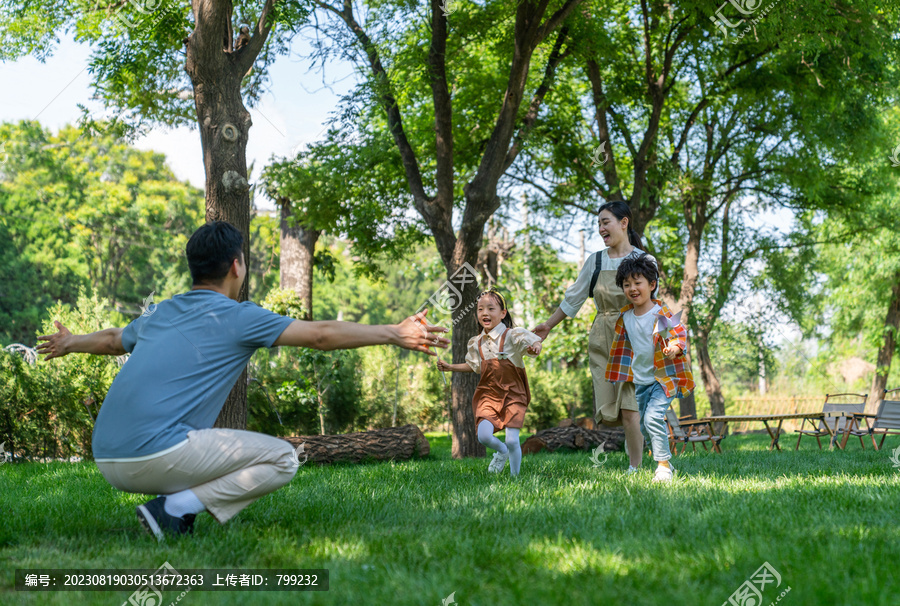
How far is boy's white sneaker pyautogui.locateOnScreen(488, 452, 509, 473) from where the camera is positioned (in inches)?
265

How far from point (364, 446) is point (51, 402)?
4916 mm

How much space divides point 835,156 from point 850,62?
8.34 feet

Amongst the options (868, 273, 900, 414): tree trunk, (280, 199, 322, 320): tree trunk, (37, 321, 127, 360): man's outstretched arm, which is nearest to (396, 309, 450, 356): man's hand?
(37, 321, 127, 360): man's outstretched arm

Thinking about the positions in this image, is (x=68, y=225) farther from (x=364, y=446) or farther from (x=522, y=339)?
(x=522, y=339)

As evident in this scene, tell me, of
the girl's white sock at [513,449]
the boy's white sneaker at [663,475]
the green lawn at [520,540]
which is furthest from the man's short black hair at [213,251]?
the boy's white sneaker at [663,475]

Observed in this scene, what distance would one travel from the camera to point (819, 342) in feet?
96.2

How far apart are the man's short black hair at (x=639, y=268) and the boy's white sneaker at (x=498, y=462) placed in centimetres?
209

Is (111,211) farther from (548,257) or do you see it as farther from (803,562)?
(803,562)

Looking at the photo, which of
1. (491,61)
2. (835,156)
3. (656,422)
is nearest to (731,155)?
(835,156)

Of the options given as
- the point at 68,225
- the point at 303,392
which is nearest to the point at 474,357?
the point at 303,392

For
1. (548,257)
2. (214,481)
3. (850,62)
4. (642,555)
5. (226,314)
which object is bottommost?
(642,555)

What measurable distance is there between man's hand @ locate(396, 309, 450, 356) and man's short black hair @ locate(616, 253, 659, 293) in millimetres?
2691

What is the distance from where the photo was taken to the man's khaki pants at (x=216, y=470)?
3.46 m

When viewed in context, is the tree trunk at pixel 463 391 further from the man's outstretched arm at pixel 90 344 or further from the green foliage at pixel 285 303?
the man's outstretched arm at pixel 90 344
